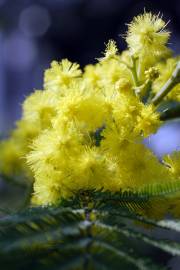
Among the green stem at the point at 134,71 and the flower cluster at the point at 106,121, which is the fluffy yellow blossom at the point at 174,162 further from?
the green stem at the point at 134,71

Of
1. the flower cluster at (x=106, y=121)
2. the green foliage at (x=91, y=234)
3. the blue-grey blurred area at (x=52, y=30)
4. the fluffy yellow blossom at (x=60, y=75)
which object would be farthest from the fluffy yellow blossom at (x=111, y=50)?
the blue-grey blurred area at (x=52, y=30)

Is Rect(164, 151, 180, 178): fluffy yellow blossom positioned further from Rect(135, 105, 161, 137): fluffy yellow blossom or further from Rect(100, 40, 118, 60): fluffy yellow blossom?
Rect(100, 40, 118, 60): fluffy yellow blossom

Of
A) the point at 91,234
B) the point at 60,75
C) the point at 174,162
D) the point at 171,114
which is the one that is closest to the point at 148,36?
the point at 171,114

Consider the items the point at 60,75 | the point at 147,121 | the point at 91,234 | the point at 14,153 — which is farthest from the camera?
the point at 14,153

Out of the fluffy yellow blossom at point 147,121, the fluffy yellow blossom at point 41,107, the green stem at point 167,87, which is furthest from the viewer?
the fluffy yellow blossom at point 41,107

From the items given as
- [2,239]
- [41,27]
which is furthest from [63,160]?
[41,27]

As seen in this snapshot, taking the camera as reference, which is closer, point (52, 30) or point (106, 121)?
point (106, 121)

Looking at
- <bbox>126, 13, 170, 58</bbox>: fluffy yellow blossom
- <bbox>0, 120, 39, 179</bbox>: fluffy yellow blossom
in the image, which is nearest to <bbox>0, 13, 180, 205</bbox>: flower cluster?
<bbox>126, 13, 170, 58</bbox>: fluffy yellow blossom

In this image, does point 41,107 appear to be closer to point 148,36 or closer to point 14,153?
point 148,36
